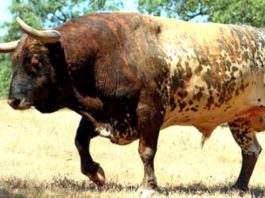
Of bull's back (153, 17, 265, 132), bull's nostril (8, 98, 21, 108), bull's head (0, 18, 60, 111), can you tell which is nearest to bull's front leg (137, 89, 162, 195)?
bull's back (153, 17, 265, 132)

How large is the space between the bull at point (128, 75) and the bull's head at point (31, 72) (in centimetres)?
1

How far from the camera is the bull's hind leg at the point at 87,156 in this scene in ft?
33.0

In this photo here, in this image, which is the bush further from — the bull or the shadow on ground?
the bull

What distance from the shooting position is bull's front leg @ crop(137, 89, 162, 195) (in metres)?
9.39

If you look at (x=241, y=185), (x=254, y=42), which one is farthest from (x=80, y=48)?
(x=241, y=185)

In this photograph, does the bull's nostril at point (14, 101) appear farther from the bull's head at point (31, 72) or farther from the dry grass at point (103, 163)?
the dry grass at point (103, 163)

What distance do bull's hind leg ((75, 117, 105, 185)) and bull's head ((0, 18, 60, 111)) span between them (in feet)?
3.28

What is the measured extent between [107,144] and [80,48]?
1102 centimetres

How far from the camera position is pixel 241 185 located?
37.7 feet

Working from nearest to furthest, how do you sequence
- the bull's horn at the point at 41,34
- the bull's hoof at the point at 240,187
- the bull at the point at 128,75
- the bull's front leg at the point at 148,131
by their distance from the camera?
the bull's horn at the point at 41,34 → the bull at the point at 128,75 → the bull's front leg at the point at 148,131 → the bull's hoof at the point at 240,187

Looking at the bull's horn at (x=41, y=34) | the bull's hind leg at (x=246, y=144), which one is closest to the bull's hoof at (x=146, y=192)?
the bull's horn at (x=41, y=34)

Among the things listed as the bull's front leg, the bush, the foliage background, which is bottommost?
the bush

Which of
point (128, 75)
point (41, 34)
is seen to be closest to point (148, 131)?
point (128, 75)

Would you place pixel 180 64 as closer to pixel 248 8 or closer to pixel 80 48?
pixel 80 48
